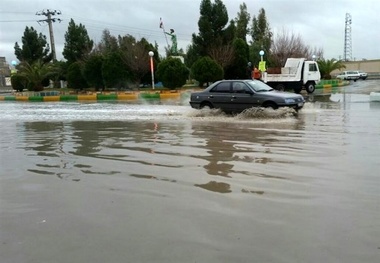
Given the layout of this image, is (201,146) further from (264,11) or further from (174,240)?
(264,11)

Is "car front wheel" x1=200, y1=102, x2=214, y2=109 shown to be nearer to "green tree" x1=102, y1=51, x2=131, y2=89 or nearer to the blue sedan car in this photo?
the blue sedan car

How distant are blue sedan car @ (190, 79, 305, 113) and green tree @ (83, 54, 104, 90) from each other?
1957cm

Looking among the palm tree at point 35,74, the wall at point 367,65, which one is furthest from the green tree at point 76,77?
the wall at point 367,65

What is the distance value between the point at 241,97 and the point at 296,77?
14.1m

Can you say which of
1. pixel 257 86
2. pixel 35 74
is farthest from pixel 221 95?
pixel 35 74

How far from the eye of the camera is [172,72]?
2727 cm

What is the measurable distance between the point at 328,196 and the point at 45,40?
51.0m

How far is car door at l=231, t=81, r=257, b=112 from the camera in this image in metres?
12.0

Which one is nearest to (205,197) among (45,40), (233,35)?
(233,35)

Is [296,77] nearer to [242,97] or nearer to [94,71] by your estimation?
[242,97]

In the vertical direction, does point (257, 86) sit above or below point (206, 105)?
above

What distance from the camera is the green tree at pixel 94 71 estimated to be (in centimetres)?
3100

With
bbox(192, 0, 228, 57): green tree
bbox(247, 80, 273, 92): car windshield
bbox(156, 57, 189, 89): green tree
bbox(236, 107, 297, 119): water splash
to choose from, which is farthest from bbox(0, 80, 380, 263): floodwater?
bbox(192, 0, 228, 57): green tree

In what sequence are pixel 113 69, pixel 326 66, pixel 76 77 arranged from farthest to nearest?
pixel 326 66
pixel 76 77
pixel 113 69
